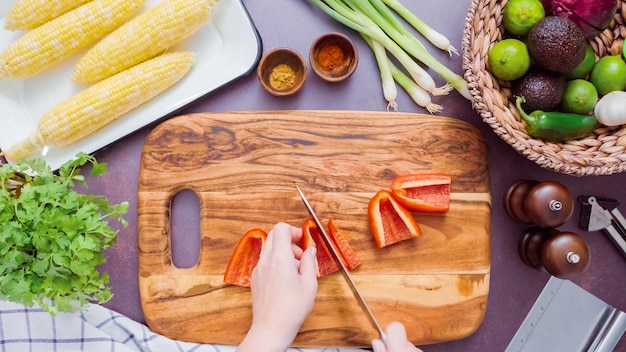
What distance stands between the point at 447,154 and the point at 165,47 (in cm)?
81

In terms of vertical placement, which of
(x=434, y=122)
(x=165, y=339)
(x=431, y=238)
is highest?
(x=434, y=122)

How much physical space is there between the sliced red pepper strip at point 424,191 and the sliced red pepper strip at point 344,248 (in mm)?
180

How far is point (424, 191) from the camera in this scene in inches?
61.7

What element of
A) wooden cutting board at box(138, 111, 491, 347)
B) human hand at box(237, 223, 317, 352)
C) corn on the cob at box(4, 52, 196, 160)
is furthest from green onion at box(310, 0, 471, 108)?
human hand at box(237, 223, 317, 352)

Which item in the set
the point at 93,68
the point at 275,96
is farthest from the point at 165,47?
the point at 275,96

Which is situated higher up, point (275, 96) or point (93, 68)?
point (93, 68)

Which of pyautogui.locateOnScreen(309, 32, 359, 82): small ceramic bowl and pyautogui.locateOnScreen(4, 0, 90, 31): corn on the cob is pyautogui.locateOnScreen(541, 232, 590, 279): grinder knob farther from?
pyautogui.locateOnScreen(4, 0, 90, 31): corn on the cob

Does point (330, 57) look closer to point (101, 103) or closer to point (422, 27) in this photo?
point (422, 27)

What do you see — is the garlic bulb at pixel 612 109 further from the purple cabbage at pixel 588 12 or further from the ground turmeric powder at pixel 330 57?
the ground turmeric powder at pixel 330 57

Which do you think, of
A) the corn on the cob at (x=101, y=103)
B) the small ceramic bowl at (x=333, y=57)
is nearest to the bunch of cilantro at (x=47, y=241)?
→ the corn on the cob at (x=101, y=103)

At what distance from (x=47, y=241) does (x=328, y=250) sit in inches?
26.7

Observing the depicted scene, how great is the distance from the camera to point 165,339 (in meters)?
1.56

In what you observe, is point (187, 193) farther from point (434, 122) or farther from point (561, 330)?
point (561, 330)

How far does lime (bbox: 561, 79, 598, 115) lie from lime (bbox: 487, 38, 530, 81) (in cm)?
13
